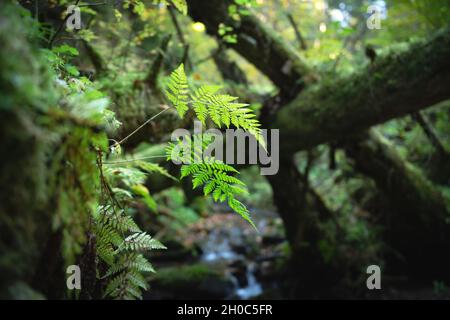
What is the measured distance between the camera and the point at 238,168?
5363 mm

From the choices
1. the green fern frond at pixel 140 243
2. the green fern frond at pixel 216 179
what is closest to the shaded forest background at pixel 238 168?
the green fern frond at pixel 140 243

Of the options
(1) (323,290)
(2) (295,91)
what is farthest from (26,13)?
(1) (323,290)

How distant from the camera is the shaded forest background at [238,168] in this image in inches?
37.8

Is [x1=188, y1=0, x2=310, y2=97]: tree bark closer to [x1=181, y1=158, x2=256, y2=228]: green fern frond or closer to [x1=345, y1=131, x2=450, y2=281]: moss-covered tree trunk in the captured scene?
[x1=345, y1=131, x2=450, y2=281]: moss-covered tree trunk

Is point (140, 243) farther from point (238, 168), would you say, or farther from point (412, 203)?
point (412, 203)

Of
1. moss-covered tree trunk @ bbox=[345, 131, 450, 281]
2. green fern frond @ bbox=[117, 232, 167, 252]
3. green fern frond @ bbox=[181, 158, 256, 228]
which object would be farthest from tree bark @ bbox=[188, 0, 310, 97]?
green fern frond @ bbox=[117, 232, 167, 252]

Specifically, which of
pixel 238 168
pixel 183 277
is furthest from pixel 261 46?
pixel 183 277

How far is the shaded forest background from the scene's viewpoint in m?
0.96

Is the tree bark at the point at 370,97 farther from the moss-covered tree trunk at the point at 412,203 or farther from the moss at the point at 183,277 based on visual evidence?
the moss at the point at 183,277

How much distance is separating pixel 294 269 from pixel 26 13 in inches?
236

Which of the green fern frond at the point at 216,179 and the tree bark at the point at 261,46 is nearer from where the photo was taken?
the green fern frond at the point at 216,179

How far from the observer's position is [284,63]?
5020 mm
